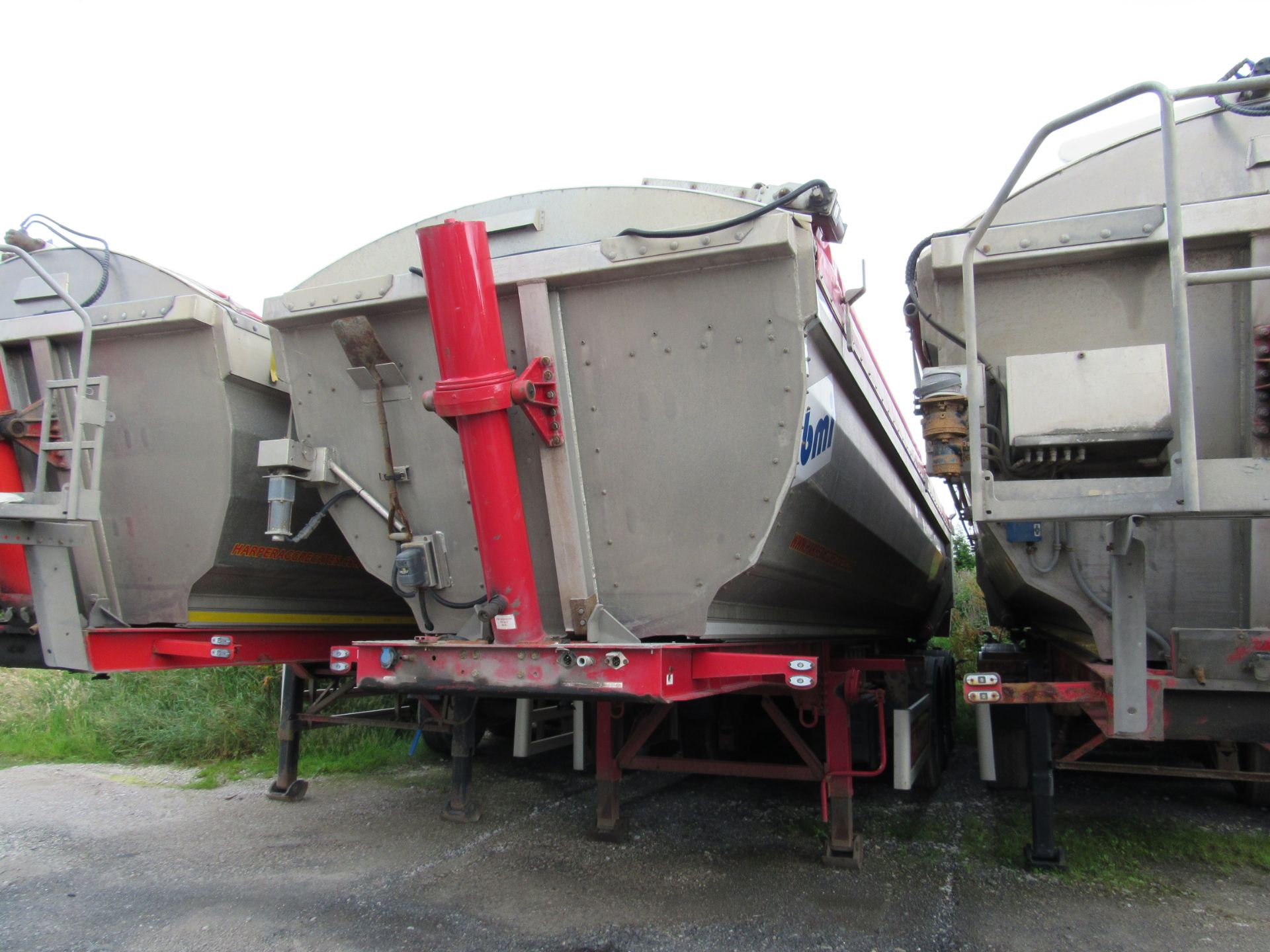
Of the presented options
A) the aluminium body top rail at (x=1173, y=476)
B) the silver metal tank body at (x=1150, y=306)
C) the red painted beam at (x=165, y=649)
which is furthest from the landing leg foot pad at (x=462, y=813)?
the aluminium body top rail at (x=1173, y=476)

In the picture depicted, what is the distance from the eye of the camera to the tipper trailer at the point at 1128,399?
3.16 metres

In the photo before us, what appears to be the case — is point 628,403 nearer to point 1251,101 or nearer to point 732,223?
point 732,223

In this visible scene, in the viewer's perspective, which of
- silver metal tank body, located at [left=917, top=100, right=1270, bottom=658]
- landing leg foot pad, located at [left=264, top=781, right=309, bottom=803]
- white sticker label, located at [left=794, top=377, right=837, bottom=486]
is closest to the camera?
silver metal tank body, located at [left=917, top=100, right=1270, bottom=658]

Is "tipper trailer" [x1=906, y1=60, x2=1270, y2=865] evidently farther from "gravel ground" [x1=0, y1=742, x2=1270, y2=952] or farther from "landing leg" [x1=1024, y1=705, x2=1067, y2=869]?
"gravel ground" [x1=0, y1=742, x2=1270, y2=952]

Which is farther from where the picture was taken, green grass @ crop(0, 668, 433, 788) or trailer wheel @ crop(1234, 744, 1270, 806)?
green grass @ crop(0, 668, 433, 788)

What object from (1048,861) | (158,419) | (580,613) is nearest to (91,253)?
(158,419)

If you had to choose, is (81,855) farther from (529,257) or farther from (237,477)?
(529,257)

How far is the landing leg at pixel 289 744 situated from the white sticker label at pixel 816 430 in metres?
4.15

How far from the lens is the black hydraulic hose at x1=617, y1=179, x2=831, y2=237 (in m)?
3.34

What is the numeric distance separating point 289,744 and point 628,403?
14.1ft

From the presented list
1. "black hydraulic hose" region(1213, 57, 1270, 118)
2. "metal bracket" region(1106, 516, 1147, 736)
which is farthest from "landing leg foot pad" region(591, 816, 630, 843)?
"black hydraulic hose" region(1213, 57, 1270, 118)

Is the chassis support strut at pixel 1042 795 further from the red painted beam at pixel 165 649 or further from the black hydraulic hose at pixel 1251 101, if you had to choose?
the red painted beam at pixel 165 649

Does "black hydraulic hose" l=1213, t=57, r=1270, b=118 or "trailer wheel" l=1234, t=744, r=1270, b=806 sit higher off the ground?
"black hydraulic hose" l=1213, t=57, r=1270, b=118

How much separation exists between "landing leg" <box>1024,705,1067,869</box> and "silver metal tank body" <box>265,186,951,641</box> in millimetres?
1423
